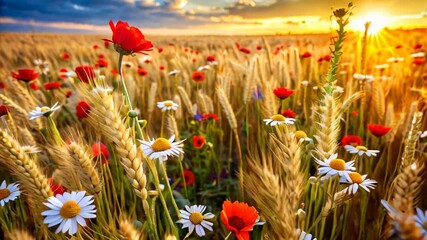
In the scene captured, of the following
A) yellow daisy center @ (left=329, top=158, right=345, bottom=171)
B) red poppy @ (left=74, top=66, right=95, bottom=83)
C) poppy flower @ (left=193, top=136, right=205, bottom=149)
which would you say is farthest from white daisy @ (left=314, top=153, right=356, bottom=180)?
poppy flower @ (left=193, top=136, right=205, bottom=149)

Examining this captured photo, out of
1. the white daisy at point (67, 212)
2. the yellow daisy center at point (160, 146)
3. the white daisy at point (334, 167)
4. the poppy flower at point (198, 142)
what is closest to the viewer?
the white daisy at point (67, 212)

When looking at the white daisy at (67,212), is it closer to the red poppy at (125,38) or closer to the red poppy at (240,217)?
the red poppy at (240,217)

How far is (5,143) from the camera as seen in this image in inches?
33.2

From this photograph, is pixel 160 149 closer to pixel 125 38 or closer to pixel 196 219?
pixel 196 219

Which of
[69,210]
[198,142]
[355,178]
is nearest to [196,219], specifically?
[69,210]

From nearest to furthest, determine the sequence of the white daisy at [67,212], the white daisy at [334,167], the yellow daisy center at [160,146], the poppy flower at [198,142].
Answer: the white daisy at [67,212] → the white daisy at [334,167] → the yellow daisy center at [160,146] → the poppy flower at [198,142]

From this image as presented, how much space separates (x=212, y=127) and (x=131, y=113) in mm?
1126

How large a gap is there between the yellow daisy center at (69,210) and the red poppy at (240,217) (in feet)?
1.19

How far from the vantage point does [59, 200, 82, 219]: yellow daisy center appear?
2.44 feet

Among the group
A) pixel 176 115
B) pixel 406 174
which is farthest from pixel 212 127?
pixel 406 174

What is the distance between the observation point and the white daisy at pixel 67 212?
722mm

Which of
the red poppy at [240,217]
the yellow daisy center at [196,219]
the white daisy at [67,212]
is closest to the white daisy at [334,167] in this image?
the red poppy at [240,217]

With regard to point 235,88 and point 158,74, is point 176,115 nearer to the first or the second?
point 235,88

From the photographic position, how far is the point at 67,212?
74cm
